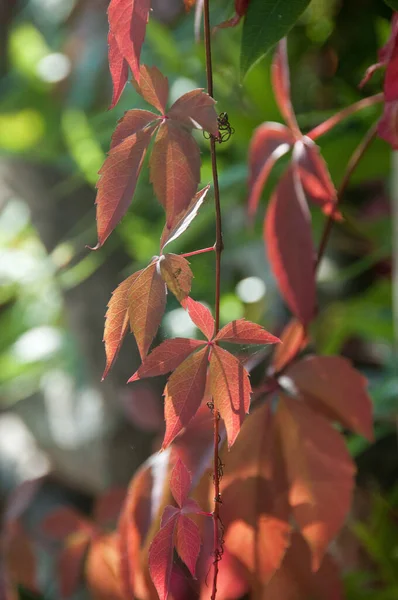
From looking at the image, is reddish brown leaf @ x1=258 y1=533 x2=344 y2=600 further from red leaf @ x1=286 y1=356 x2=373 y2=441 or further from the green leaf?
the green leaf

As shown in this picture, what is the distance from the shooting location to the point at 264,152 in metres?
0.37

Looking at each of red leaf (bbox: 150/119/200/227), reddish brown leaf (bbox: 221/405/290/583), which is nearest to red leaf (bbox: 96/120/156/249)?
red leaf (bbox: 150/119/200/227)

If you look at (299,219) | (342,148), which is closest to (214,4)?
(342,148)

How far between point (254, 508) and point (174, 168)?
0.16m

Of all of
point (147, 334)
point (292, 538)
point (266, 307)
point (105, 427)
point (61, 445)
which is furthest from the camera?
point (61, 445)

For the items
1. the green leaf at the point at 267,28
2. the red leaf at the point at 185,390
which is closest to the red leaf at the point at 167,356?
the red leaf at the point at 185,390

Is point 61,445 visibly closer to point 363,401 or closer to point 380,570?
point 380,570

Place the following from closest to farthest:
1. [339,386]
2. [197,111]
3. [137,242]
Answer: [197,111], [339,386], [137,242]

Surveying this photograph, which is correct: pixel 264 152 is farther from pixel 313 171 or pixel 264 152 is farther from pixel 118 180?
pixel 118 180

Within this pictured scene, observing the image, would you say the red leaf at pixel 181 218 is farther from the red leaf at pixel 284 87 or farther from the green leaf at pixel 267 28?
the red leaf at pixel 284 87

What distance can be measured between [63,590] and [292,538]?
0.89ft

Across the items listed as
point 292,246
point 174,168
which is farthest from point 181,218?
point 292,246

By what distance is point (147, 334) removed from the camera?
19 cm

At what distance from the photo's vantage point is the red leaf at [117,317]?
198 mm
